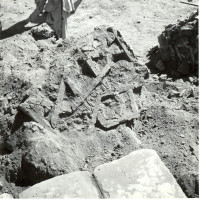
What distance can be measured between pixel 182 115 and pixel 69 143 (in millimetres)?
1555

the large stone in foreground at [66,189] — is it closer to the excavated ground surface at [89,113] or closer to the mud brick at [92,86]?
the excavated ground surface at [89,113]

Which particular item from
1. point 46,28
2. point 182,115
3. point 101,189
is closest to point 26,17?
point 46,28

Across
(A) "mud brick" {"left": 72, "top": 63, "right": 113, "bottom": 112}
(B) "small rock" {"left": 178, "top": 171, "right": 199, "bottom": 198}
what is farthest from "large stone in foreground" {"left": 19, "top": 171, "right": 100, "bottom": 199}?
(A) "mud brick" {"left": 72, "top": 63, "right": 113, "bottom": 112}

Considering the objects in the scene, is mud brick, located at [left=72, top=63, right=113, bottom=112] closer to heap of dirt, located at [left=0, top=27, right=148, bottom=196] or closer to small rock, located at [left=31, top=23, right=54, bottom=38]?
heap of dirt, located at [left=0, top=27, right=148, bottom=196]

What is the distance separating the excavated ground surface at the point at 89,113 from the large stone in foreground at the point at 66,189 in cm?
27

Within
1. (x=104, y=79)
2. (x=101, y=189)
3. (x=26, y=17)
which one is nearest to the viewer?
(x=101, y=189)

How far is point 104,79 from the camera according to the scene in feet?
12.6

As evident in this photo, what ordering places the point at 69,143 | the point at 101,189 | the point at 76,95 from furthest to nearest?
the point at 76,95 → the point at 69,143 → the point at 101,189

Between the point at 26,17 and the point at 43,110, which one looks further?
the point at 26,17

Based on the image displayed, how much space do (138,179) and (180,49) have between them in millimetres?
2710

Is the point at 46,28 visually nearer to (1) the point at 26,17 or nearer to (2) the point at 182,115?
(1) the point at 26,17

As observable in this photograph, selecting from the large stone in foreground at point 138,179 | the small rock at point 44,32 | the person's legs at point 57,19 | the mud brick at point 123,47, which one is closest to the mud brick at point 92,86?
the mud brick at point 123,47

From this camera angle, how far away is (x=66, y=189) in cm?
263

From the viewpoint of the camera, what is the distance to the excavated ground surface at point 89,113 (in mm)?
3098
